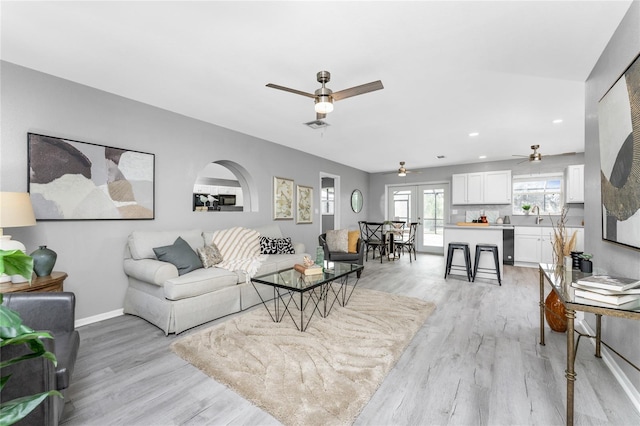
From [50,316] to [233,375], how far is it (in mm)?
1189

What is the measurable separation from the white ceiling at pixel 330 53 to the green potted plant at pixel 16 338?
1.78 m

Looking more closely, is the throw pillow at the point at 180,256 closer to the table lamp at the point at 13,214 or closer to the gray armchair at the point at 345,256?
the table lamp at the point at 13,214

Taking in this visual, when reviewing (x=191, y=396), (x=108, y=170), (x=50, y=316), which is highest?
(x=108, y=170)

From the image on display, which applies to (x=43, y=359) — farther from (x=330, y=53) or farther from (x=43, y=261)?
(x=330, y=53)

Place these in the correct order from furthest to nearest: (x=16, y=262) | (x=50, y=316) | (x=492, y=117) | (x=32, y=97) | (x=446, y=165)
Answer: (x=446, y=165) → (x=492, y=117) → (x=32, y=97) → (x=50, y=316) → (x=16, y=262)

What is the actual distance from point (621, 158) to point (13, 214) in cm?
423

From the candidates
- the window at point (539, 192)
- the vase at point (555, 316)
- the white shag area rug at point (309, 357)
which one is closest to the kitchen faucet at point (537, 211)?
the window at point (539, 192)

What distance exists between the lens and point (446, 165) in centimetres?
757

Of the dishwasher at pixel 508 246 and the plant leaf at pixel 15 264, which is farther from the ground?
the plant leaf at pixel 15 264

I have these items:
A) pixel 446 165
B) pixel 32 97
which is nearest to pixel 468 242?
pixel 446 165

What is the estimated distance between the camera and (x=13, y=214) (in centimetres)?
214

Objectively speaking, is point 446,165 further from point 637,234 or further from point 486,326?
point 637,234

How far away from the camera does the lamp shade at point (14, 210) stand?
2.10 m

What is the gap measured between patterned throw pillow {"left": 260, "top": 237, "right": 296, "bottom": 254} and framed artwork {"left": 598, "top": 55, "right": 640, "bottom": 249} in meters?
3.55
